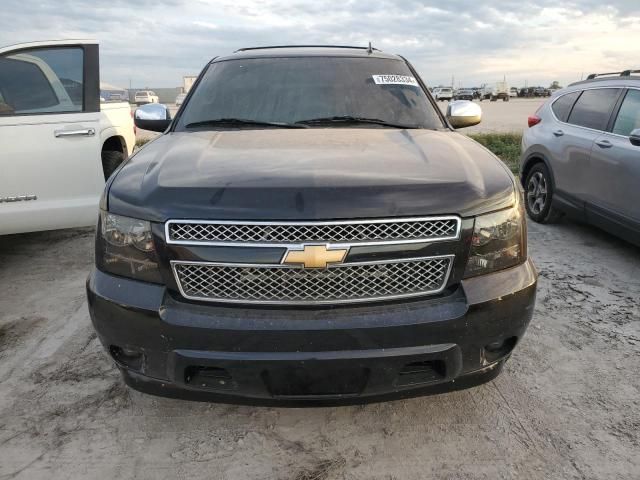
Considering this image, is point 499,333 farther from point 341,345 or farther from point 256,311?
point 256,311

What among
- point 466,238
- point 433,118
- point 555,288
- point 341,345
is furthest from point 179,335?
point 555,288

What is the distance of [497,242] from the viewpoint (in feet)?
6.99

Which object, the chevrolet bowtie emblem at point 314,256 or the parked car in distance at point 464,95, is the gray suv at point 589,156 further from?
the parked car in distance at point 464,95

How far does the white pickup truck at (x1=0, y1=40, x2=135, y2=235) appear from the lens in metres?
3.99

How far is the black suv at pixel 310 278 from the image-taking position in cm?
194

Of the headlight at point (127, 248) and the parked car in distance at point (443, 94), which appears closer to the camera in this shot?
the headlight at point (127, 248)

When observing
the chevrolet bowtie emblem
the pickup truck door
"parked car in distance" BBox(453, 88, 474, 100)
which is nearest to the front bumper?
the chevrolet bowtie emblem

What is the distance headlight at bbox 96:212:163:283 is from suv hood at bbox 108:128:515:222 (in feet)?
0.16

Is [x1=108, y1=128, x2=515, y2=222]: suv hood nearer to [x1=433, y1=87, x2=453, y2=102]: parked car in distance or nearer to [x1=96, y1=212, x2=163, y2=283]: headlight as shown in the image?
[x1=96, y1=212, x2=163, y2=283]: headlight

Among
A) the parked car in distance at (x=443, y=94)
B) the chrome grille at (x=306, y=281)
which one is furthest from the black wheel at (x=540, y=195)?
the parked car in distance at (x=443, y=94)

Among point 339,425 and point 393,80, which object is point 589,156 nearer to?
point 393,80

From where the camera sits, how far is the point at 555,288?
159 inches

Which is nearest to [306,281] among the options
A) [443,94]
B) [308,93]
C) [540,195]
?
[308,93]

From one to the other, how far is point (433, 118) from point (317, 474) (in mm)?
2118
